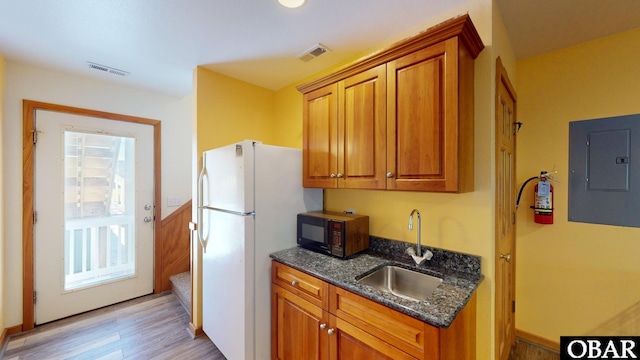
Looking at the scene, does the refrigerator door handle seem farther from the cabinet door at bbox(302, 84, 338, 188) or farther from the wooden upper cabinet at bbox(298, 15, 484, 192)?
the wooden upper cabinet at bbox(298, 15, 484, 192)

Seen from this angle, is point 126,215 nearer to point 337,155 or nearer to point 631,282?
point 337,155

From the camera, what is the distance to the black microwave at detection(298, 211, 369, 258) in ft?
5.71

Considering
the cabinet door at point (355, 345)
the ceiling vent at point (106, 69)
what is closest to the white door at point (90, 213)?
the ceiling vent at point (106, 69)

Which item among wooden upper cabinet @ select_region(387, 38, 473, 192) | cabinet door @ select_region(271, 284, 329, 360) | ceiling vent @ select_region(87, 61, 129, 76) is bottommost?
cabinet door @ select_region(271, 284, 329, 360)

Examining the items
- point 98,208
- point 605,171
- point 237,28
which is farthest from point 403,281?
point 98,208

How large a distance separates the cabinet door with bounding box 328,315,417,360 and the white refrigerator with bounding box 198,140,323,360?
652 mm

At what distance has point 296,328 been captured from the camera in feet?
5.42

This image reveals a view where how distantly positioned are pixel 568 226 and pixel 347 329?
1.94 m

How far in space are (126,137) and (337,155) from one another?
256cm

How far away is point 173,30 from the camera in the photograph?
177 cm

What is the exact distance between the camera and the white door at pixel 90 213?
2430 millimetres

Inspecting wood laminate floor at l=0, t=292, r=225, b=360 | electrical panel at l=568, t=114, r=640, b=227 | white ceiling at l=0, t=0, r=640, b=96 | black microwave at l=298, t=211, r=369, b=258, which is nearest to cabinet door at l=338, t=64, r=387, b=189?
black microwave at l=298, t=211, r=369, b=258

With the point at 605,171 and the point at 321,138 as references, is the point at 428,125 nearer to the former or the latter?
the point at 321,138

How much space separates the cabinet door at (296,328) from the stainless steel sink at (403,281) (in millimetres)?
382
